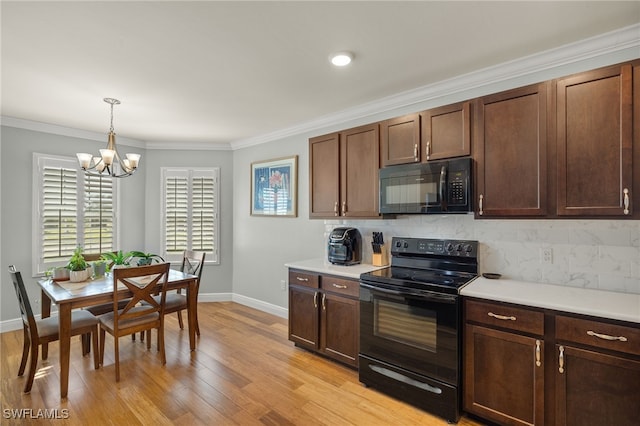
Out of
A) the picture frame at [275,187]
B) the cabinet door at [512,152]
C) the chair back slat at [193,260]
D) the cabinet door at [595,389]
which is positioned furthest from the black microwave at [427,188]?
the chair back slat at [193,260]

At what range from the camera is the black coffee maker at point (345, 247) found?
10.3 ft

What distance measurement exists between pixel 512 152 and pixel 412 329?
1.46 metres

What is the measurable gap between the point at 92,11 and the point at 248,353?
3022 millimetres

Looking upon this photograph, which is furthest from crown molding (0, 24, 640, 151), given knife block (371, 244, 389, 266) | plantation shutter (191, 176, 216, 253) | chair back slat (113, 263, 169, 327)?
chair back slat (113, 263, 169, 327)

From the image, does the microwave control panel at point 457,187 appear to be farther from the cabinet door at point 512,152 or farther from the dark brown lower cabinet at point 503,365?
the dark brown lower cabinet at point 503,365

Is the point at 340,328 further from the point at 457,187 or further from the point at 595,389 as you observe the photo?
the point at 595,389

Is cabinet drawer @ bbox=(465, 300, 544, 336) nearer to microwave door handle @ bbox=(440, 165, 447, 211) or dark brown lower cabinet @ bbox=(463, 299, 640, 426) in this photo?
dark brown lower cabinet @ bbox=(463, 299, 640, 426)

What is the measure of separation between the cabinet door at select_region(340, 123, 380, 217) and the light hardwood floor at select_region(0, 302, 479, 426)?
4.97 feet

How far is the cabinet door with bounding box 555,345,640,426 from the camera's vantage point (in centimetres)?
157

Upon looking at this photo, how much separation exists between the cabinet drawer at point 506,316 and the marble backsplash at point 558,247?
24.3 inches

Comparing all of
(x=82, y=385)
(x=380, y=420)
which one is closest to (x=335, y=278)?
(x=380, y=420)

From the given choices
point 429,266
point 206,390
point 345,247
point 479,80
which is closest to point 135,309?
point 206,390

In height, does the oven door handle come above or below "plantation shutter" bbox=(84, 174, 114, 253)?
below

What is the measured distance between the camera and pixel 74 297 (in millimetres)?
2465
